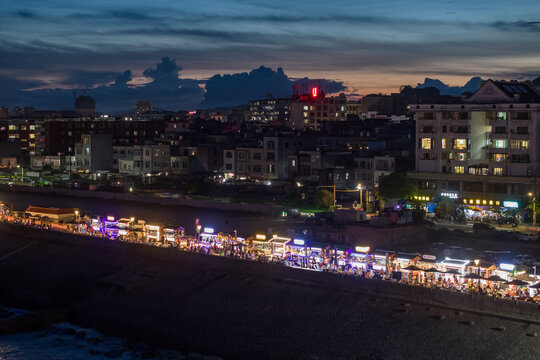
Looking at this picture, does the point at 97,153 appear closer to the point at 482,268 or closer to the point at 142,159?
the point at 142,159

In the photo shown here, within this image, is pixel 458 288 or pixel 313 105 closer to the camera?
pixel 458 288

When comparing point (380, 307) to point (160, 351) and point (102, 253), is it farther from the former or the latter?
point (102, 253)

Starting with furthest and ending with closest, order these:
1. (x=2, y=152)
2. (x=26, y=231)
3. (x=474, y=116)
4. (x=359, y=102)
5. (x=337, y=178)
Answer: (x=359, y=102) → (x=2, y=152) → (x=337, y=178) → (x=474, y=116) → (x=26, y=231)

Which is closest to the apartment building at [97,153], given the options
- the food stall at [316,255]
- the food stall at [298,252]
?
the food stall at [298,252]

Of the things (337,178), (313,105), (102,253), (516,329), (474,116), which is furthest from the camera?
(313,105)

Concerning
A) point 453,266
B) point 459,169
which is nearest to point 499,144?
point 459,169

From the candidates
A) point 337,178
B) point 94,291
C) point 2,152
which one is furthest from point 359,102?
point 94,291

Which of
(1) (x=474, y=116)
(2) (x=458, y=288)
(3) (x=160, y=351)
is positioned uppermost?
(1) (x=474, y=116)

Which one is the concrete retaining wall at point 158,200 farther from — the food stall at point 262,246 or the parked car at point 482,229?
the parked car at point 482,229

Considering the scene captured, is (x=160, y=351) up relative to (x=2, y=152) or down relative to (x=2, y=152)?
down
